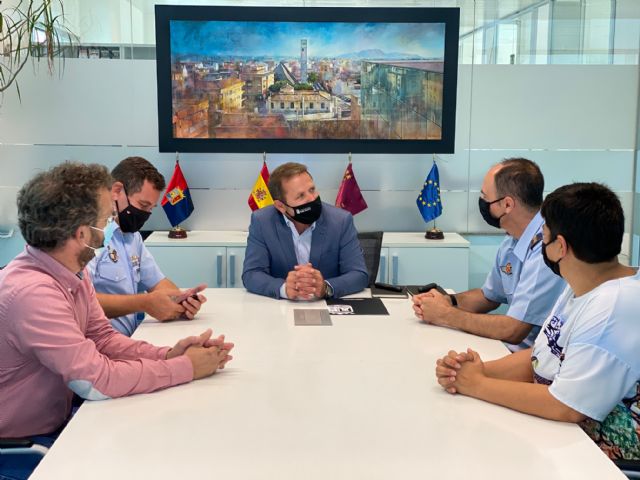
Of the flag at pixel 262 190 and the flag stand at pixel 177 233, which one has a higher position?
the flag at pixel 262 190

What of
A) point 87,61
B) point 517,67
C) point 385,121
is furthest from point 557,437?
point 87,61

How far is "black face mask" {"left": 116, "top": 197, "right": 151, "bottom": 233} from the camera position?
308 centimetres

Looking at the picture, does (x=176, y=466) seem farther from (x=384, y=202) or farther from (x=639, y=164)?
(x=639, y=164)

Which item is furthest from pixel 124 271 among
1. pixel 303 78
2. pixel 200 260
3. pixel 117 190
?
pixel 303 78

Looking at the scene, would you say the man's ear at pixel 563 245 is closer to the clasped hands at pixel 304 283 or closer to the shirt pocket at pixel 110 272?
the clasped hands at pixel 304 283

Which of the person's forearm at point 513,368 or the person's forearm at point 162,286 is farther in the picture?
the person's forearm at point 162,286

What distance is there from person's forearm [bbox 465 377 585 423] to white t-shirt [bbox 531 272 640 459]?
3cm

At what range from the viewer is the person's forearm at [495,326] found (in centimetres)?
261

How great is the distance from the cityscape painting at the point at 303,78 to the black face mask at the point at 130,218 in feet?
7.27

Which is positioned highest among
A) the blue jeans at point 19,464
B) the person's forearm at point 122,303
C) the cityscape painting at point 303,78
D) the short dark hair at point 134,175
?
the cityscape painting at point 303,78

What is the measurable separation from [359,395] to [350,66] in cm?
369

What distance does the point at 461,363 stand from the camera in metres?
1.99

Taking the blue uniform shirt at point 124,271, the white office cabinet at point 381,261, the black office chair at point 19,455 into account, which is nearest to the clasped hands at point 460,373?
the black office chair at point 19,455

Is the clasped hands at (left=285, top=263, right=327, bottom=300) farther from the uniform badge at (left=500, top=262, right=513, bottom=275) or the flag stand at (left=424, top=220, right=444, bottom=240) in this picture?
the flag stand at (left=424, top=220, right=444, bottom=240)
